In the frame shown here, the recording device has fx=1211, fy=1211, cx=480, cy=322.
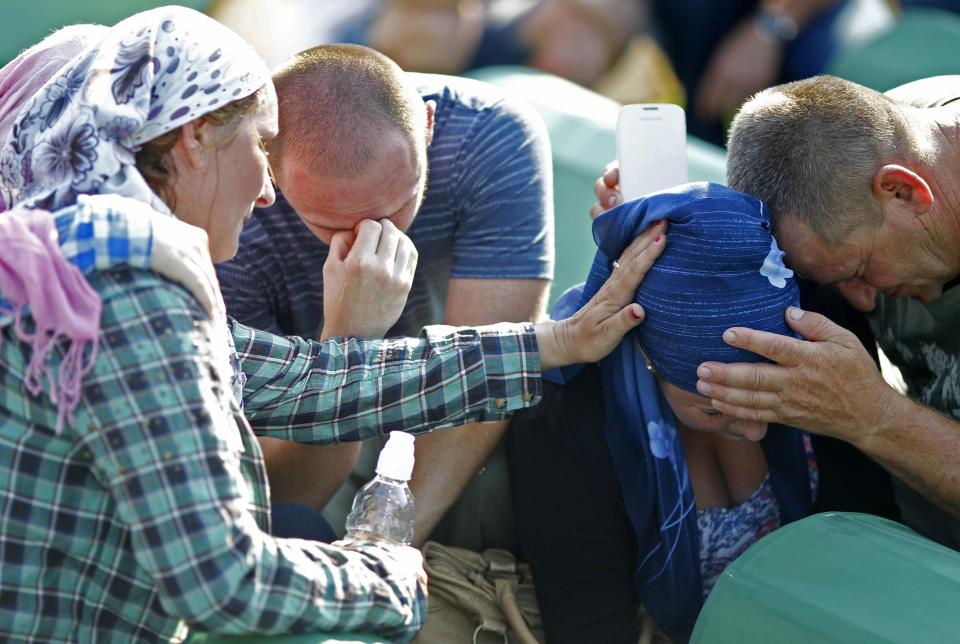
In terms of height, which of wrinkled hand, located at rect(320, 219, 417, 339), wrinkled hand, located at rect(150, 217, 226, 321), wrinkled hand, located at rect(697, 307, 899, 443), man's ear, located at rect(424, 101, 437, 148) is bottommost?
wrinkled hand, located at rect(320, 219, 417, 339)

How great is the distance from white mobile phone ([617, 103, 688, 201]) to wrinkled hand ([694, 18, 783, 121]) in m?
1.96

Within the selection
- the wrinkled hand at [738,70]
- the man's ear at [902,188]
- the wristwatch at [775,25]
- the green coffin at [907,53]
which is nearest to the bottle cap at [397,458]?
the man's ear at [902,188]

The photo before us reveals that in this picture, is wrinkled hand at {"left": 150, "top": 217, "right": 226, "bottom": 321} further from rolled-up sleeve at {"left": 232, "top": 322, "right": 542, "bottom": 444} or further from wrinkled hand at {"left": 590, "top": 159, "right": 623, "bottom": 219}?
wrinkled hand at {"left": 590, "top": 159, "right": 623, "bottom": 219}

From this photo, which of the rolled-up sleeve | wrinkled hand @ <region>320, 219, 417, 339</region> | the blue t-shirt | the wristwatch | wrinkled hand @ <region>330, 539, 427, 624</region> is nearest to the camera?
wrinkled hand @ <region>330, 539, 427, 624</region>

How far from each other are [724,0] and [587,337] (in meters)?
2.62

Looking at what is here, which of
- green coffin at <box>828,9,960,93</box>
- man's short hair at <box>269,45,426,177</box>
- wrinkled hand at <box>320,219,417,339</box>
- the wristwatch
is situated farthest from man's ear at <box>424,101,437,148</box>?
the wristwatch

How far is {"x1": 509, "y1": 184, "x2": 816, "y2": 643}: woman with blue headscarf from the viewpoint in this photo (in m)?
1.66

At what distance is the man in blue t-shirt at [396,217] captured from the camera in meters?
1.88

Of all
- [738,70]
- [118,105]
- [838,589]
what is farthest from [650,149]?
[738,70]

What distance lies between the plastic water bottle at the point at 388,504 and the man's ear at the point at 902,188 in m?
0.74

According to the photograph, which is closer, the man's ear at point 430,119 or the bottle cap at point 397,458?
the bottle cap at point 397,458

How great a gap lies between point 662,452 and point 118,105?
93 cm

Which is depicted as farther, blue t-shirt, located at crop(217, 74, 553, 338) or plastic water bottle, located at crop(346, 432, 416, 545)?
blue t-shirt, located at crop(217, 74, 553, 338)

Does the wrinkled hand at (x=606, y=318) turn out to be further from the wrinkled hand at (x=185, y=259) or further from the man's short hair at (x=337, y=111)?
the wrinkled hand at (x=185, y=259)
